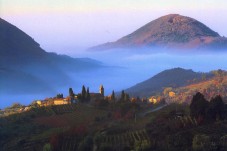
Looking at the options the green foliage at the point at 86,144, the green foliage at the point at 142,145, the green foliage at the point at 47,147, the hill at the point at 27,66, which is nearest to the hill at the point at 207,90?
the hill at the point at 27,66

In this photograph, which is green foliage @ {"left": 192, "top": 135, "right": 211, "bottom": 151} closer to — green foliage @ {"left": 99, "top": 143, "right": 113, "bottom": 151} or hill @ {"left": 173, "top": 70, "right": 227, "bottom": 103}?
green foliage @ {"left": 99, "top": 143, "right": 113, "bottom": 151}

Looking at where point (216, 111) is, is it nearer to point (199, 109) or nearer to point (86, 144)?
point (199, 109)

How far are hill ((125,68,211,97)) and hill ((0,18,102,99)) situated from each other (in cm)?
2374

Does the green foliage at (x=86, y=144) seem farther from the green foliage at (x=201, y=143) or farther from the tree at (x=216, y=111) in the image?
the tree at (x=216, y=111)

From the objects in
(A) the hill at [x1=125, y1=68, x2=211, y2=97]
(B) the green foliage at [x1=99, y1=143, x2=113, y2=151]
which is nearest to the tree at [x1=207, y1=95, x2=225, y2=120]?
(B) the green foliage at [x1=99, y1=143, x2=113, y2=151]

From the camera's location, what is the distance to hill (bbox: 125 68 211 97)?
121938mm

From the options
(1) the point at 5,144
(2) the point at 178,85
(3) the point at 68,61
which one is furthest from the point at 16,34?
(1) the point at 5,144

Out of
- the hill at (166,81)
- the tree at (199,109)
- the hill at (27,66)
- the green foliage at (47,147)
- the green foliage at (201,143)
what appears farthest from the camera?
the hill at (27,66)

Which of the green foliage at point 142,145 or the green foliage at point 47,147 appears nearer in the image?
the green foliage at point 142,145

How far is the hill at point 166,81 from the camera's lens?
400 ft

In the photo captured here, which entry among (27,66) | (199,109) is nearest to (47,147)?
(199,109)

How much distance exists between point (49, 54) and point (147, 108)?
109 metres

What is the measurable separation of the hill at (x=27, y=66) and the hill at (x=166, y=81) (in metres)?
23.7

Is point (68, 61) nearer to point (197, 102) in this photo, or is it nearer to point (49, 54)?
point (49, 54)
